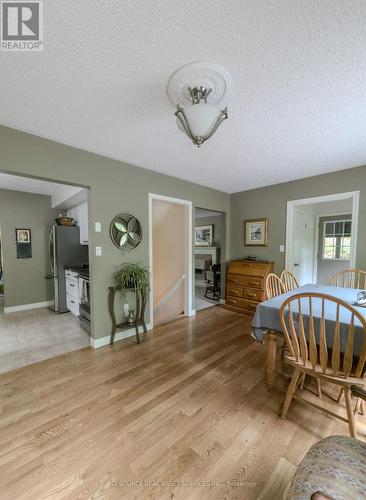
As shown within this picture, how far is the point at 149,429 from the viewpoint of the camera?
1408mm

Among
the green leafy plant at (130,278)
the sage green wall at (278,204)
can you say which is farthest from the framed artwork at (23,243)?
the sage green wall at (278,204)

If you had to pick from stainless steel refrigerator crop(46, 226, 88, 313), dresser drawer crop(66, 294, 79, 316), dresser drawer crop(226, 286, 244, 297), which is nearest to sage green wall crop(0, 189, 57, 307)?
stainless steel refrigerator crop(46, 226, 88, 313)

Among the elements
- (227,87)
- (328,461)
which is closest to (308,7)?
(227,87)

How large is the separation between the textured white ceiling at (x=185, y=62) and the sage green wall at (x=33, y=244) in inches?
109

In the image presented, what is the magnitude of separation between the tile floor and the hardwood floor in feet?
0.81

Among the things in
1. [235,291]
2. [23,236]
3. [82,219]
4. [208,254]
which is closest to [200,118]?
[235,291]

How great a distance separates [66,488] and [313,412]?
5.68 ft

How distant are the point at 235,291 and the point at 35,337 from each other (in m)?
3.33

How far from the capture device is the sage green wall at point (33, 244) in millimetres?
3900

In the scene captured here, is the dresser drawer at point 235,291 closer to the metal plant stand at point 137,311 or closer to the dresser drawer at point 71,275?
the metal plant stand at point 137,311

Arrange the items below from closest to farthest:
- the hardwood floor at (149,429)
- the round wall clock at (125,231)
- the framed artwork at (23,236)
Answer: the hardwood floor at (149,429) → the round wall clock at (125,231) → the framed artwork at (23,236)

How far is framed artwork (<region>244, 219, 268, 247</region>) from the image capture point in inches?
152

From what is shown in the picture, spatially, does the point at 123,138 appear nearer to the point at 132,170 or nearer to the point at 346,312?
the point at 132,170

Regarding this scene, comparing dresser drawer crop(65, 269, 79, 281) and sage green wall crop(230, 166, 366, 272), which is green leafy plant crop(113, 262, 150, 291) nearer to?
dresser drawer crop(65, 269, 79, 281)
